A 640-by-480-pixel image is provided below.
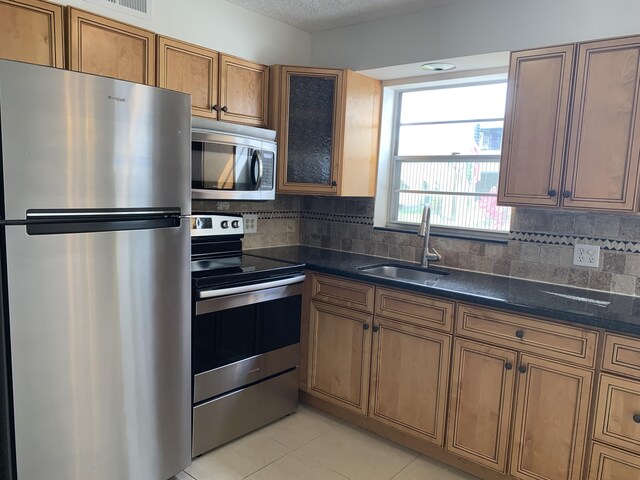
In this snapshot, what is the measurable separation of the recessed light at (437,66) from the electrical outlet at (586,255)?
126cm

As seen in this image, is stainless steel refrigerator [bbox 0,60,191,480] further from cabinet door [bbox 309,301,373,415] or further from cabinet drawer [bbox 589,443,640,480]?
cabinet drawer [bbox 589,443,640,480]

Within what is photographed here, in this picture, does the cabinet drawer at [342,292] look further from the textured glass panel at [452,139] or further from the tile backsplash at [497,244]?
the textured glass panel at [452,139]

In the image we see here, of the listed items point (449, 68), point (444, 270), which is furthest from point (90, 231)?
point (449, 68)

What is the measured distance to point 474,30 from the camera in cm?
256

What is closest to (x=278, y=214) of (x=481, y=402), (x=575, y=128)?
(x=481, y=402)

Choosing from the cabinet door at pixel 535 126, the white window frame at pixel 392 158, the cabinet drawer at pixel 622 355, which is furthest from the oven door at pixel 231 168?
the cabinet drawer at pixel 622 355

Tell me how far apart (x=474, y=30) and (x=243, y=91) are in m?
1.35

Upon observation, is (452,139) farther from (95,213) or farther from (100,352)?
(100,352)

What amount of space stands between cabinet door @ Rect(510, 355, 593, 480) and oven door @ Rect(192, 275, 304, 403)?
1.27m

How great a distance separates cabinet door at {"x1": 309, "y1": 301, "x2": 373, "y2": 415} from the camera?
8.57 ft

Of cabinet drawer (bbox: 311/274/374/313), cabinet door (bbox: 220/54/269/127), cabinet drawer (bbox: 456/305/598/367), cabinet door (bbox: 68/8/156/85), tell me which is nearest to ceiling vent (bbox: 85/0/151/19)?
cabinet door (bbox: 68/8/156/85)

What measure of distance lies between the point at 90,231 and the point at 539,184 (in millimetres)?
1976

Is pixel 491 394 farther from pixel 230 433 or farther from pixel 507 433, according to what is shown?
pixel 230 433

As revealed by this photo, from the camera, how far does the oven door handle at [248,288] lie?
7.26 feet
